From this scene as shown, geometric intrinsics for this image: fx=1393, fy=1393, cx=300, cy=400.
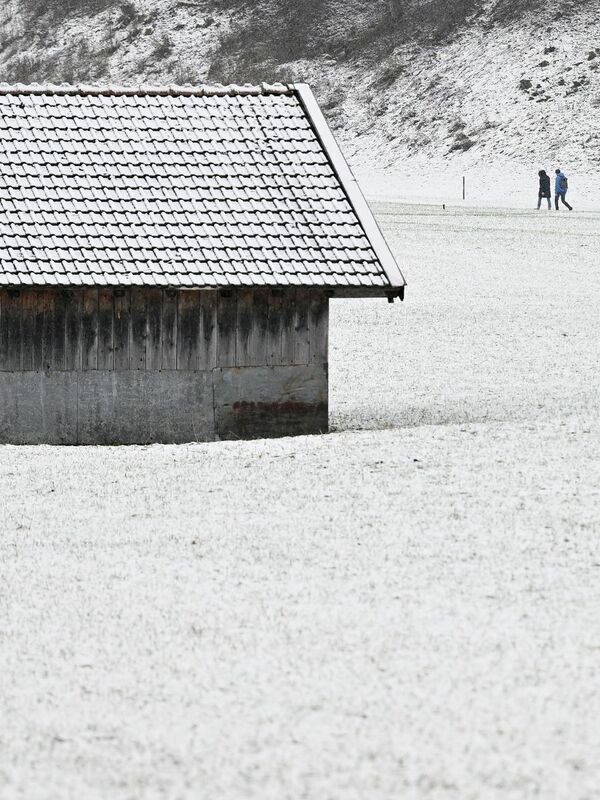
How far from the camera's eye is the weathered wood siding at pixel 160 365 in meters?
15.5

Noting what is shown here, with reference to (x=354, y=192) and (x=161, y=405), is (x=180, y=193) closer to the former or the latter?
(x=354, y=192)

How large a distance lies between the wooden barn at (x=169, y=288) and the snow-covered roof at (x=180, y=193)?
23 mm

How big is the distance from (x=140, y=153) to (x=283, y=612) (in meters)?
9.45

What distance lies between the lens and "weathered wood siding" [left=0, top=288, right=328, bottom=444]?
15508mm

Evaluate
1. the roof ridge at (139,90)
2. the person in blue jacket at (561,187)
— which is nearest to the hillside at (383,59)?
the person in blue jacket at (561,187)

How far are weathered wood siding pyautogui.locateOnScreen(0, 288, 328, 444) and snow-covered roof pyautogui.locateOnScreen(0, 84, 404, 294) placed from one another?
46cm

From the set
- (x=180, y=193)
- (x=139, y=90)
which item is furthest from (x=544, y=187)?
(x=180, y=193)

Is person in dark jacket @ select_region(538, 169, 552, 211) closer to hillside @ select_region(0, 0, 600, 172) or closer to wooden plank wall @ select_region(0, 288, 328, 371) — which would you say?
hillside @ select_region(0, 0, 600, 172)

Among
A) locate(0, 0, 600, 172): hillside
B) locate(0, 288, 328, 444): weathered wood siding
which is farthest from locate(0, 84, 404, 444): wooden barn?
locate(0, 0, 600, 172): hillside

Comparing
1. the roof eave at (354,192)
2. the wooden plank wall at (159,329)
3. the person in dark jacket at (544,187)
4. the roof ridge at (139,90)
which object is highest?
the roof ridge at (139,90)

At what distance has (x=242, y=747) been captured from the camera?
20.7 feet

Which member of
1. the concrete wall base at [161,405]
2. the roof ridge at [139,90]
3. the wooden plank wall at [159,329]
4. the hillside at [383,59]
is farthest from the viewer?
the hillside at [383,59]

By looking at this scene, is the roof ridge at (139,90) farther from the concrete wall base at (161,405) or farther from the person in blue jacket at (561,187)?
the person in blue jacket at (561,187)

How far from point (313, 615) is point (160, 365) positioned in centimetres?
779
